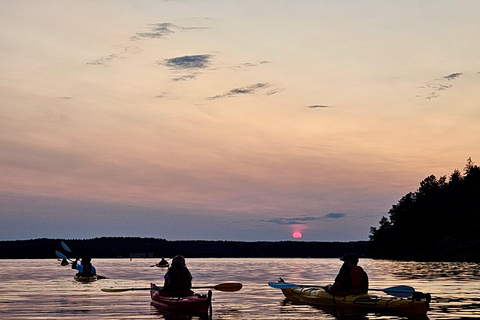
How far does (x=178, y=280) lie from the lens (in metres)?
27.2

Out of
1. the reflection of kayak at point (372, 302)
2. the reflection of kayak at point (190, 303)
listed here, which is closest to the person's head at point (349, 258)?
the reflection of kayak at point (372, 302)

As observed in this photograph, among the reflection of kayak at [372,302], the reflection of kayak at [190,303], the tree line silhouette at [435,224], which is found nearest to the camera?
the reflection of kayak at [372,302]

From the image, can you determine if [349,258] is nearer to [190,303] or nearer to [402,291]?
[402,291]

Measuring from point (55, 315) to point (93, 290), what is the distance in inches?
612

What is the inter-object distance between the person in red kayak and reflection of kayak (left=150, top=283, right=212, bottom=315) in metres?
0.46

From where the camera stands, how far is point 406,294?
27219 millimetres

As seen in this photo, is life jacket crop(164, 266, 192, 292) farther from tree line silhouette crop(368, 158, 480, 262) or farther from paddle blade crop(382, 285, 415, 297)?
tree line silhouette crop(368, 158, 480, 262)

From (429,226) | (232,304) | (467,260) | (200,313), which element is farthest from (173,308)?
(429,226)

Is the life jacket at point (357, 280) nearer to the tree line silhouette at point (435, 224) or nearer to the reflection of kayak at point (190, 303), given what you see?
the reflection of kayak at point (190, 303)

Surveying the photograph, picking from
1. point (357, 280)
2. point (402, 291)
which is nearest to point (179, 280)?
point (357, 280)

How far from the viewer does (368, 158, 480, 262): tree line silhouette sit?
124 meters

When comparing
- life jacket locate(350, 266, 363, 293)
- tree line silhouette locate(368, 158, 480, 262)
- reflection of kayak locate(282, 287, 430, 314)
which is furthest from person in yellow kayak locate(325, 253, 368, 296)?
tree line silhouette locate(368, 158, 480, 262)

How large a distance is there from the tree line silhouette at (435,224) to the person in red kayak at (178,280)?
91829 mm

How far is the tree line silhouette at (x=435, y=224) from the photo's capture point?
123500mm
